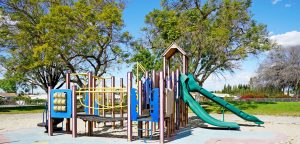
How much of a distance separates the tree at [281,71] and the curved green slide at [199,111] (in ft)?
165

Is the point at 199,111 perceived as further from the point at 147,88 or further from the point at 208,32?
the point at 208,32

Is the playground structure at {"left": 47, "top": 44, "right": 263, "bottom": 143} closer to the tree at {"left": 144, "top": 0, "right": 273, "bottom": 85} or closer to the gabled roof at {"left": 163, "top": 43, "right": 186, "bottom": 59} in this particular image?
the gabled roof at {"left": 163, "top": 43, "right": 186, "bottom": 59}

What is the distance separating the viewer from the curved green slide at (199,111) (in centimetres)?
1413

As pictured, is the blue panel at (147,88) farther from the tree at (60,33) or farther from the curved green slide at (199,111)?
the tree at (60,33)

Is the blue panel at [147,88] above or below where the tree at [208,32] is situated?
below

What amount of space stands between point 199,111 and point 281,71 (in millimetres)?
52493

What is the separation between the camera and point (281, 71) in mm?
61969

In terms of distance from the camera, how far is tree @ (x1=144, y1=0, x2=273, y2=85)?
2680 cm

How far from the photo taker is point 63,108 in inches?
490

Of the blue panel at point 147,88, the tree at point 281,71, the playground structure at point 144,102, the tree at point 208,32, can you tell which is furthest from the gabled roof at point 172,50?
the tree at point 281,71

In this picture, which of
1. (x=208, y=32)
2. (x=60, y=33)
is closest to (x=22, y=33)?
(x=60, y=33)

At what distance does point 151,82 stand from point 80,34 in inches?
586

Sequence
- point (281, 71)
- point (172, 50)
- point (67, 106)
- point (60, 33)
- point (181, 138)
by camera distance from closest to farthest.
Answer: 1. point (181, 138)
2. point (67, 106)
3. point (172, 50)
4. point (60, 33)
5. point (281, 71)

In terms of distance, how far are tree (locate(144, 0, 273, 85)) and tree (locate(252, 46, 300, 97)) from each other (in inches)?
1401
